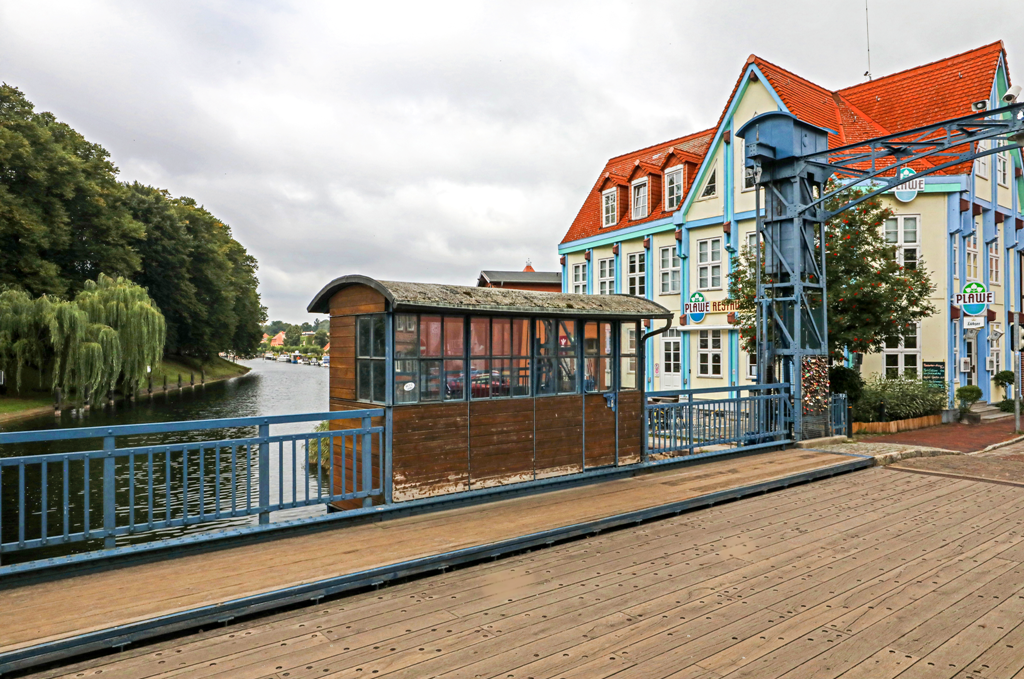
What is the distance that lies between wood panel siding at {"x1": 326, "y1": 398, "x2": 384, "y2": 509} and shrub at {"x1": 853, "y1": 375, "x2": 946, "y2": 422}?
13.4m

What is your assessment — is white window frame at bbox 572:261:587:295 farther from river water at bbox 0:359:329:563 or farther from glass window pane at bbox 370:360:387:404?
glass window pane at bbox 370:360:387:404

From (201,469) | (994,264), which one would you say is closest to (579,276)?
(994,264)

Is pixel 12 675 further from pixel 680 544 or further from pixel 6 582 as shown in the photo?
pixel 680 544

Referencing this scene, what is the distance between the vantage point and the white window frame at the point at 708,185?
80.1ft

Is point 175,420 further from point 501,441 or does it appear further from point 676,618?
point 676,618

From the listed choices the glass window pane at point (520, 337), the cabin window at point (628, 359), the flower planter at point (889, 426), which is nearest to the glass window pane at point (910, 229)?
the flower planter at point (889, 426)

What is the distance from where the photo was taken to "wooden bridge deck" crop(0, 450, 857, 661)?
4160 mm

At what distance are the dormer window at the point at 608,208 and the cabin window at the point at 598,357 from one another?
22088 mm

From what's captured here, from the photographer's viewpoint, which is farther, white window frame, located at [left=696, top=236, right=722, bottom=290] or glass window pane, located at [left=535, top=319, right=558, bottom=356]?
white window frame, located at [left=696, top=236, right=722, bottom=290]

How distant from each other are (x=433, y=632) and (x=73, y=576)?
2.82m

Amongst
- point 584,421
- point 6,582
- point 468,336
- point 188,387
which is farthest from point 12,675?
point 188,387

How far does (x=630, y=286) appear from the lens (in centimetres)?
2820

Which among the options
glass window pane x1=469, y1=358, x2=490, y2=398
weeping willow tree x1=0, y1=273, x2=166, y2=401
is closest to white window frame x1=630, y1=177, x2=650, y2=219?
glass window pane x1=469, y1=358, x2=490, y2=398

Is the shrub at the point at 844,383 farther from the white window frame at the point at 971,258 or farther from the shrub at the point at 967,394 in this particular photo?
the white window frame at the point at 971,258
